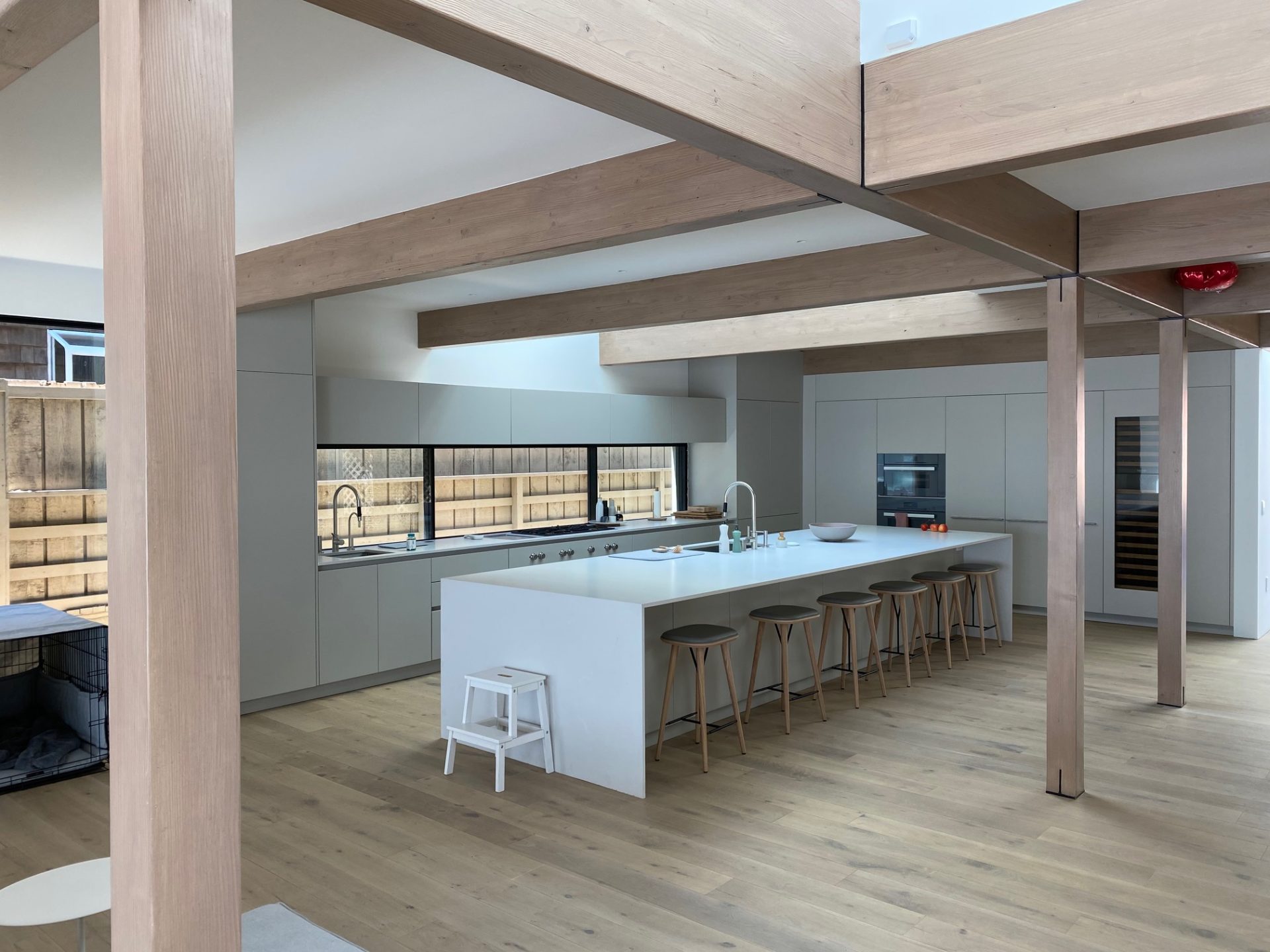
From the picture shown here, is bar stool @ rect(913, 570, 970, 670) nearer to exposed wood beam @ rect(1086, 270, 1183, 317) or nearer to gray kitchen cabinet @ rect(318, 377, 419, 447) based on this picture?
exposed wood beam @ rect(1086, 270, 1183, 317)

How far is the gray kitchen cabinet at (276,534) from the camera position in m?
5.70

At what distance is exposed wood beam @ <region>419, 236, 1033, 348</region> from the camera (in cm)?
493

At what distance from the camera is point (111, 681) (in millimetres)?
1357

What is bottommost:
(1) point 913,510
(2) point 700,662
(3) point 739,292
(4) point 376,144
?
(2) point 700,662

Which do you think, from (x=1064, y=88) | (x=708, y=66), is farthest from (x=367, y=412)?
(x=1064, y=88)

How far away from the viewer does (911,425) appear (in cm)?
951

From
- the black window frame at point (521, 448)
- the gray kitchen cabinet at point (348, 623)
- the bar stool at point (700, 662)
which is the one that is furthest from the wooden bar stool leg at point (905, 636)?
the gray kitchen cabinet at point (348, 623)

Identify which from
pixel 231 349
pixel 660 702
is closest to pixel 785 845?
pixel 660 702

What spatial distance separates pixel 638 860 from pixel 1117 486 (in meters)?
6.42

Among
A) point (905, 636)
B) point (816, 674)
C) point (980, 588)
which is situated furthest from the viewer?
point (980, 588)

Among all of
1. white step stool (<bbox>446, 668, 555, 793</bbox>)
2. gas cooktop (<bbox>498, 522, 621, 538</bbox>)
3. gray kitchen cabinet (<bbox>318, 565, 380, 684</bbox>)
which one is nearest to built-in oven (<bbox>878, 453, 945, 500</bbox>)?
gas cooktop (<bbox>498, 522, 621, 538</bbox>)

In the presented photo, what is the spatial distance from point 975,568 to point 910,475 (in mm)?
1931

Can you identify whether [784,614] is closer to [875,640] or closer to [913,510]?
[875,640]

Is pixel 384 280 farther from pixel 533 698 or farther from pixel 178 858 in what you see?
pixel 178 858
